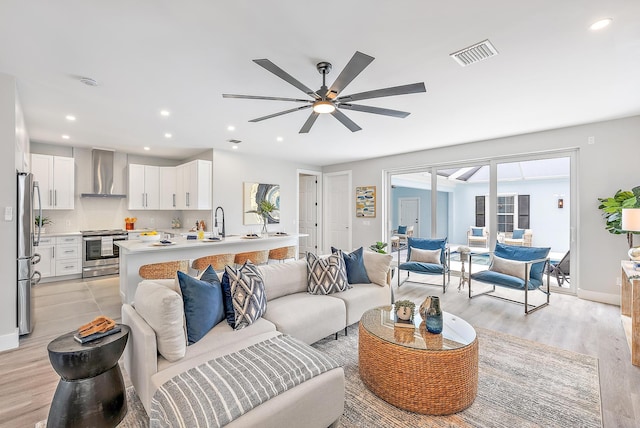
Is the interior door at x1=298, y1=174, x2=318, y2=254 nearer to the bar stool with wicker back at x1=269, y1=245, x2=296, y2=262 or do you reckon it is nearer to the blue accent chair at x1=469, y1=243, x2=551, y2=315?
the bar stool with wicker back at x1=269, y1=245, x2=296, y2=262

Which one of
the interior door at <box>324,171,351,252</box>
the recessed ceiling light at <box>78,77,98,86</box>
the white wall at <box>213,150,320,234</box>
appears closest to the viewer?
the recessed ceiling light at <box>78,77,98,86</box>

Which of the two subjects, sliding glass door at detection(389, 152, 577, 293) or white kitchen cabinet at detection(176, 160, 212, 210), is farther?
white kitchen cabinet at detection(176, 160, 212, 210)

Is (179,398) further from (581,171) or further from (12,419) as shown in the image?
(581,171)

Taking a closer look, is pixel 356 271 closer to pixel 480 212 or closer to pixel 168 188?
pixel 480 212

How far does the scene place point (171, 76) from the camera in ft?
9.54

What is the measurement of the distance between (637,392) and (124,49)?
483 centimetres

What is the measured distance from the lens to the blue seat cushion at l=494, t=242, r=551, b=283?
409 cm

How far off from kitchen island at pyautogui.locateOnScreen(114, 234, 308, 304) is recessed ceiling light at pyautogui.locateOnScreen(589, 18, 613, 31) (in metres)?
4.30

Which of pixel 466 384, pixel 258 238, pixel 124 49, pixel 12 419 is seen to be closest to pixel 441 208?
pixel 258 238

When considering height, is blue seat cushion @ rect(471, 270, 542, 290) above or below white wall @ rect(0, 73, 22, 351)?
below

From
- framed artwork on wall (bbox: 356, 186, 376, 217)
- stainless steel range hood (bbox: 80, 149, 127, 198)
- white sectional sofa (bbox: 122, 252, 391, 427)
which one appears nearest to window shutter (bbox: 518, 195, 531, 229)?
framed artwork on wall (bbox: 356, 186, 376, 217)

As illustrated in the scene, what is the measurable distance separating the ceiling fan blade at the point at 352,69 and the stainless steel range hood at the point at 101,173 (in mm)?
5881

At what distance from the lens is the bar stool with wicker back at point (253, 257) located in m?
4.44

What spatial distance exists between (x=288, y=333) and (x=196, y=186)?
14.9 feet
